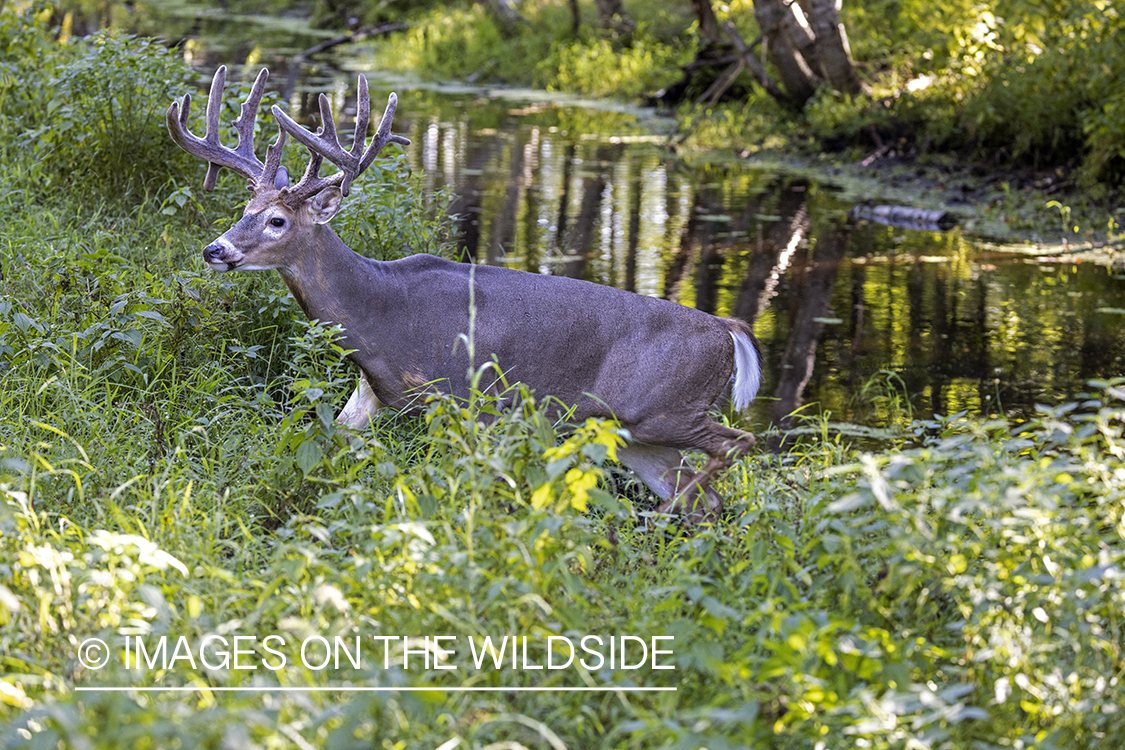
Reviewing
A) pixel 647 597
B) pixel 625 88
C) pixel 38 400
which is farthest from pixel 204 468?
pixel 625 88

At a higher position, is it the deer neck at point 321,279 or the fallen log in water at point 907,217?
the deer neck at point 321,279

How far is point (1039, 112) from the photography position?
39.5ft

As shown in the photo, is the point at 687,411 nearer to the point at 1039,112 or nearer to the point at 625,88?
the point at 1039,112

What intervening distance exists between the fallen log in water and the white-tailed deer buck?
6.80 metres

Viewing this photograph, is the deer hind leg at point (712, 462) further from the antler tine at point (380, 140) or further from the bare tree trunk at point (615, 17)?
the bare tree trunk at point (615, 17)

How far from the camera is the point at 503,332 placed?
5102 mm

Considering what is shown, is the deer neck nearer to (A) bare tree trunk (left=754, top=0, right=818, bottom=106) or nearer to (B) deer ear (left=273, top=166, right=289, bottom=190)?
(B) deer ear (left=273, top=166, right=289, bottom=190)

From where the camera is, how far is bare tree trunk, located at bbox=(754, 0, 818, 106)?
15.4m

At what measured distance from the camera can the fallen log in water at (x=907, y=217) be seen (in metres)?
11.3

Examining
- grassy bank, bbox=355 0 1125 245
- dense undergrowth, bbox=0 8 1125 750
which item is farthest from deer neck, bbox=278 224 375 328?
grassy bank, bbox=355 0 1125 245

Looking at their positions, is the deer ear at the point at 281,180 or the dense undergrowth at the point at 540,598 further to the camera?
the deer ear at the point at 281,180

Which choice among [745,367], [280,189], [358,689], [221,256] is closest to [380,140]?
[280,189]

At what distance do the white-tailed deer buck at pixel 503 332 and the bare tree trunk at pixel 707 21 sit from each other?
41.5 feet

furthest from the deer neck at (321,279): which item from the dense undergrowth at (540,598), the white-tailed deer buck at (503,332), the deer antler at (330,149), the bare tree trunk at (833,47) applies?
the bare tree trunk at (833,47)
